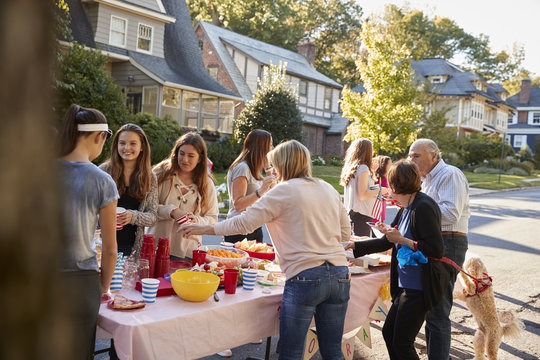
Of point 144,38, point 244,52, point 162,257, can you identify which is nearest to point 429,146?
point 162,257

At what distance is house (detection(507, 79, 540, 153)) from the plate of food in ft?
240

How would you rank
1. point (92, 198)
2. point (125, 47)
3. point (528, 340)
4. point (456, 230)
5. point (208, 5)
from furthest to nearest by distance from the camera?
point (208, 5) → point (125, 47) → point (528, 340) → point (456, 230) → point (92, 198)

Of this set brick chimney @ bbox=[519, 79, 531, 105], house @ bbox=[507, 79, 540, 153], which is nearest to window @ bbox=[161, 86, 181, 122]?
house @ bbox=[507, 79, 540, 153]

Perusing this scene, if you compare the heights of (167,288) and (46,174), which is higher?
(46,174)

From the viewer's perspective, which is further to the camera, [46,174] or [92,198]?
[92,198]

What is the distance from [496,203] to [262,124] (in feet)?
38.3

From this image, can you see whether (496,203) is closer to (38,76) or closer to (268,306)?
(268,306)

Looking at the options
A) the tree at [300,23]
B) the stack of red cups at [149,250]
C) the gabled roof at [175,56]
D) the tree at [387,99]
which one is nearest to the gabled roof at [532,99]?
the tree at [300,23]

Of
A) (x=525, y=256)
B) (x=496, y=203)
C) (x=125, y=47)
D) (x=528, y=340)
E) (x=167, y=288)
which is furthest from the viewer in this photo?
(x=125, y=47)

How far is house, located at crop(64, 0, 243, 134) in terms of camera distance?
22828 millimetres

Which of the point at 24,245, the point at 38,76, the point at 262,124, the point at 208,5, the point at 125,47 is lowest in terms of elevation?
the point at 24,245

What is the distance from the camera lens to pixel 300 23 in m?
48.4

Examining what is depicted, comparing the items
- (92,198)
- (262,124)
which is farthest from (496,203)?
(92,198)

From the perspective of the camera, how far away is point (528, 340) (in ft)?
19.0
